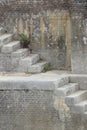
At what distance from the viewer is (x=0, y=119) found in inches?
575

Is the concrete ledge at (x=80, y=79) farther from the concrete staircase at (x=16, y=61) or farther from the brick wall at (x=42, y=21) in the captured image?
the brick wall at (x=42, y=21)

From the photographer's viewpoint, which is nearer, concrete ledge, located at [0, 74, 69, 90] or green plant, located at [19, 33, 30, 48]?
concrete ledge, located at [0, 74, 69, 90]

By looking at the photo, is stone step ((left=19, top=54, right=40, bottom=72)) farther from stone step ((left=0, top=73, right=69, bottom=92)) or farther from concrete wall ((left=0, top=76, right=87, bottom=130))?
concrete wall ((left=0, top=76, right=87, bottom=130))

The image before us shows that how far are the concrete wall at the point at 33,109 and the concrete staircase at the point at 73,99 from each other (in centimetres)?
11

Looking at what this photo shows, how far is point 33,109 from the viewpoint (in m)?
14.5

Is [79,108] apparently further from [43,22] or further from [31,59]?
[43,22]

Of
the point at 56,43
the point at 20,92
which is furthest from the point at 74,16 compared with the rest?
the point at 20,92

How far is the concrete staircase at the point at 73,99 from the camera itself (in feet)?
46.5

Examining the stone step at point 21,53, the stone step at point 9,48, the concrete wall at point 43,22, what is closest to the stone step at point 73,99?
the concrete wall at point 43,22

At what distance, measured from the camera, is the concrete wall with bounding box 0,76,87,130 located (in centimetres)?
1434

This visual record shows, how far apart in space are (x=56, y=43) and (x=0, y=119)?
2.65 m

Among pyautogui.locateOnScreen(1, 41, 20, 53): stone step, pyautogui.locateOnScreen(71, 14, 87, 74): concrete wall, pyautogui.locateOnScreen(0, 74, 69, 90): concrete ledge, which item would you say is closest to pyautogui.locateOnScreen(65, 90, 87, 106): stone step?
pyautogui.locateOnScreen(0, 74, 69, 90): concrete ledge

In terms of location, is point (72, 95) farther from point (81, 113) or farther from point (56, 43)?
point (56, 43)

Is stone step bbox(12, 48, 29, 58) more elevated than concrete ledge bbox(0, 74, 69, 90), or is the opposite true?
stone step bbox(12, 48, 29, 58)
